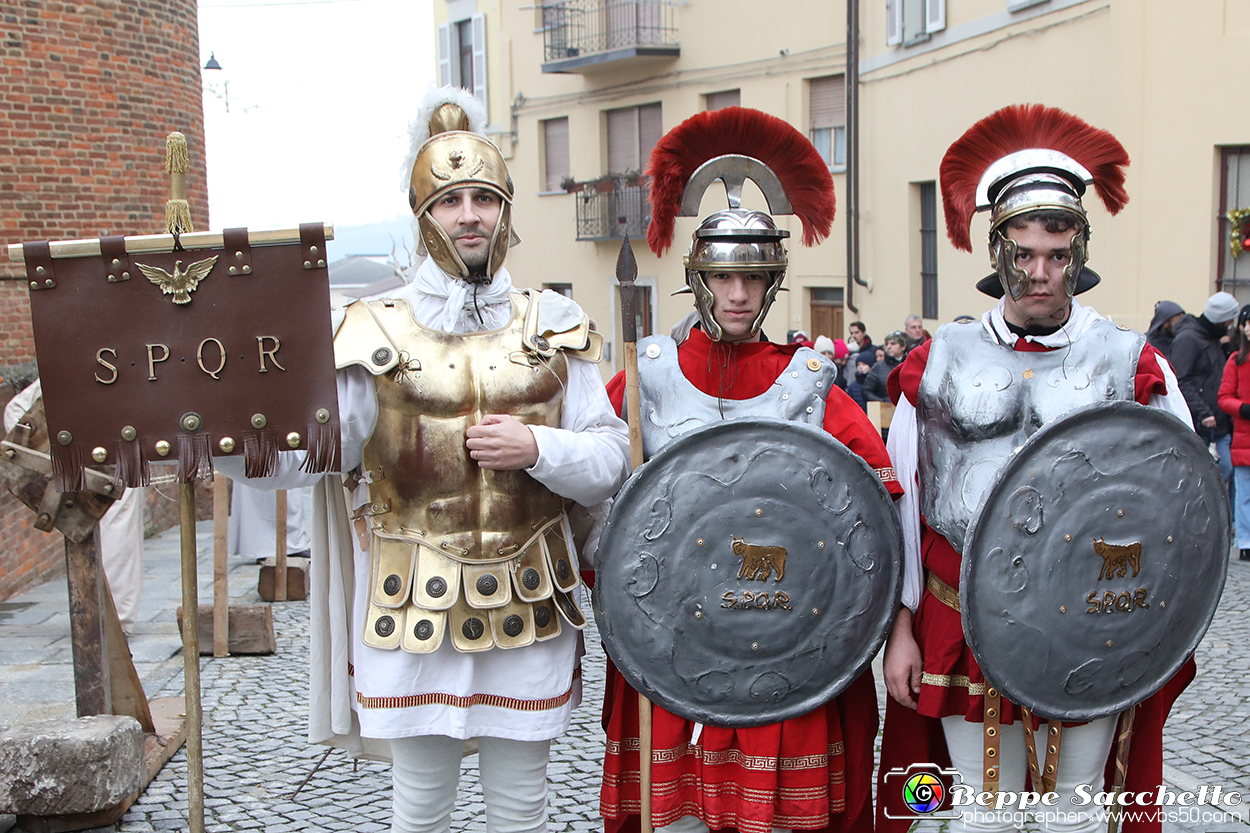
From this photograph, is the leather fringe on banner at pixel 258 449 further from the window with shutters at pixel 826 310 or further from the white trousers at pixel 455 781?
the window with shutters at pixel 826 310

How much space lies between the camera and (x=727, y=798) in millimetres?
2754

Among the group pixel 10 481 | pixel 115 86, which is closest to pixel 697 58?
pixel 115 86

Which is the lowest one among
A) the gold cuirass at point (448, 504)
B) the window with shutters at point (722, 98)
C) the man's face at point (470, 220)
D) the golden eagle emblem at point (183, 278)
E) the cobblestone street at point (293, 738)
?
the cobblestone street at point (293, 738)

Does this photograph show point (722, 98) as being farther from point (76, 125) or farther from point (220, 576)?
point (220, 576)

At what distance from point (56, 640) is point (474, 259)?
4772 mm

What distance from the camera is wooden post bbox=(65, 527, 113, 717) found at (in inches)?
157

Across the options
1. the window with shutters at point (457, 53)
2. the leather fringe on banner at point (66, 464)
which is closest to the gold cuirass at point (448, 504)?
the leather fringe on banner at point (66, 464)

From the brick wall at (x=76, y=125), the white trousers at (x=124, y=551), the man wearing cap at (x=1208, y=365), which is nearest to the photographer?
the white trousers at (x=124, y=551)

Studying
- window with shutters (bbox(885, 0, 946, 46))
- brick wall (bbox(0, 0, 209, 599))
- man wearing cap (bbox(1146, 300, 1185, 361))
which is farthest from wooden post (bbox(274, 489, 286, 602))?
window with shutters (bbox(885, 0, 946, 46))

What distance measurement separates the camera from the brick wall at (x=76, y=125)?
851 cm

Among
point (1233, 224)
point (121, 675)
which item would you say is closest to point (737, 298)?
point (121, 675)

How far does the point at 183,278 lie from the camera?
2.43 metres

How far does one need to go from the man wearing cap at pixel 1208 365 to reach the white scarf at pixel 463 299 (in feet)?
19.8

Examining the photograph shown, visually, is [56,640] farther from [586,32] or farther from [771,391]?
[586,32]
